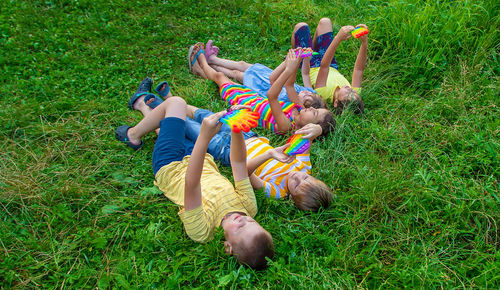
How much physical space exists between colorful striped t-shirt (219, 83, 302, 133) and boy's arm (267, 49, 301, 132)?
0.12 m

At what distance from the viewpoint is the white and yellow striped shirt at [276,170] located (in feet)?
9.31

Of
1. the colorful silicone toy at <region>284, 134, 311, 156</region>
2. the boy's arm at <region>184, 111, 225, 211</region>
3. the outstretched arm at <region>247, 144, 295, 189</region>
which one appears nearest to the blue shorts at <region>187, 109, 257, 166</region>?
the outstretched arm at <region>247, 144, 295, 189</region>

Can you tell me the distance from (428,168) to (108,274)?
2.75 metres

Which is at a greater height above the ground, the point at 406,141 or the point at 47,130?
the point at 47,130

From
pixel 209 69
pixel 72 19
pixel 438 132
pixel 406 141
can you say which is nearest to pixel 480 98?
pixel 438 132

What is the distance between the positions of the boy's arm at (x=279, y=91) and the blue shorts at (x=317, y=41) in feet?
4.30

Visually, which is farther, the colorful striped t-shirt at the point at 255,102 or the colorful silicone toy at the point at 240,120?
the colorful striped t-shirt at the point at 255,102

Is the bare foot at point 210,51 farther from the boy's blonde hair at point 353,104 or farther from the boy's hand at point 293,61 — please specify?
the boy's blonde hair at point 353,104

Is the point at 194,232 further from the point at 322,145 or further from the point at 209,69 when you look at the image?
the point at 209,69

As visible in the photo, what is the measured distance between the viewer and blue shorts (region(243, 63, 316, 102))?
12.6 ft

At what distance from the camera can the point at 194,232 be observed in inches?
92.5

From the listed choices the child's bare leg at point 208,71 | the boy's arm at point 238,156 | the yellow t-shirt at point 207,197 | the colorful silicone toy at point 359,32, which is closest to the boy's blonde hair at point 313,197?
the yellow t-shirt at point 207,197

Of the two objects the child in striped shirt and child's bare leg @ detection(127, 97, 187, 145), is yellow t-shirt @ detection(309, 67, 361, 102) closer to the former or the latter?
the child in striped shirt

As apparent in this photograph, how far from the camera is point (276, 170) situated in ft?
9.81
